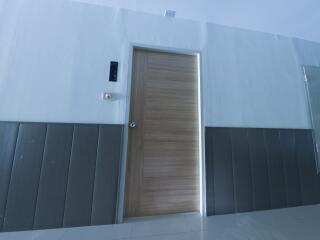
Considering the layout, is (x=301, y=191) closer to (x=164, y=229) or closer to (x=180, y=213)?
(x=180, y=213)

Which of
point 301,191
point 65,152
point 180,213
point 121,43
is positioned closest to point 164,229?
point 180,213

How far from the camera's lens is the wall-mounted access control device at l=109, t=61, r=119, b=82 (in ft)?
6.01

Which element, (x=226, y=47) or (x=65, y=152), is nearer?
(x=65, y=152)

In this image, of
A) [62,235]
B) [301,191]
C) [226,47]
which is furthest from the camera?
[226,47]

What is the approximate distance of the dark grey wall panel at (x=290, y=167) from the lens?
2031mm

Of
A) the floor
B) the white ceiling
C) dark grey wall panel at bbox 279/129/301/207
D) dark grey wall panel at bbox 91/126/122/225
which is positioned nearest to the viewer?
the floor

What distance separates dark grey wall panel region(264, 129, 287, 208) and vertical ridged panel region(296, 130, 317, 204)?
0.28 meters

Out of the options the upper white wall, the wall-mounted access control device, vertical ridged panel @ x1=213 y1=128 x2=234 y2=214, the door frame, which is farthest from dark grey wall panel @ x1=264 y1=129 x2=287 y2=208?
the wall-mounted access control device

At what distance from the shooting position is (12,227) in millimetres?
1448

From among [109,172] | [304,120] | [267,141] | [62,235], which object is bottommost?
[62,235]

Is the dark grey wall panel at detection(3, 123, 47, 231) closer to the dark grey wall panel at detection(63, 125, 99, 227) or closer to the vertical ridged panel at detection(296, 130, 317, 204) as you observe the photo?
the dark grey wall panel at detection(63, 125, 99, 227)

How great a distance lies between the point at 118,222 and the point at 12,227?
0.87 meters

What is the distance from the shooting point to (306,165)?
7.04 feet

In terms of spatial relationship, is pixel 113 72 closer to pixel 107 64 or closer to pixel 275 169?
pixel 107 64
